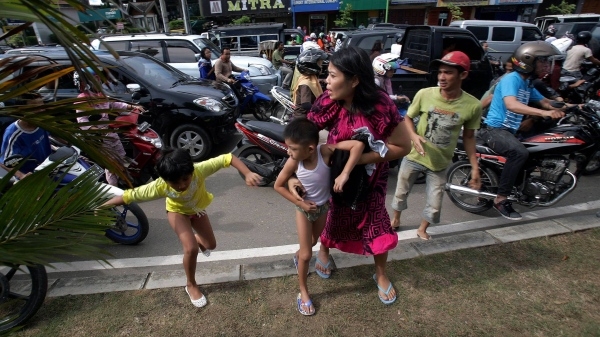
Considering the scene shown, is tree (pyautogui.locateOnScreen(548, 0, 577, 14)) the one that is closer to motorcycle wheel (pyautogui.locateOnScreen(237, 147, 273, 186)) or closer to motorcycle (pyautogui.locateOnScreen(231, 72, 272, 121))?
motorcycle (pyautogui.locateOnScreen(231, 72, 272, 121))

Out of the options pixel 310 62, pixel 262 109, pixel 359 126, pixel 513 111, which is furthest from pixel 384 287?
pixel 262 109

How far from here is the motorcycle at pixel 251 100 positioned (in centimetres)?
702

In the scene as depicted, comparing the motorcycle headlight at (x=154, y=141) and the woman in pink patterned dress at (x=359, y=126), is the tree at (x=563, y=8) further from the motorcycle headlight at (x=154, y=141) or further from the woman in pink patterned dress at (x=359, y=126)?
the woman in pink patterned dress at (x=359, y=126)

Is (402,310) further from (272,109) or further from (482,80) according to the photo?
(482,80)

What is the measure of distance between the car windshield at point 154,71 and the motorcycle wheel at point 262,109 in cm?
151

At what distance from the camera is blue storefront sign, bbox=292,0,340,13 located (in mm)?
24078

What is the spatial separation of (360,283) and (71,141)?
2.07 meters

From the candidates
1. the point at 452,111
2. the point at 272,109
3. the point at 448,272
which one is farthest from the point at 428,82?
the point at 448,272

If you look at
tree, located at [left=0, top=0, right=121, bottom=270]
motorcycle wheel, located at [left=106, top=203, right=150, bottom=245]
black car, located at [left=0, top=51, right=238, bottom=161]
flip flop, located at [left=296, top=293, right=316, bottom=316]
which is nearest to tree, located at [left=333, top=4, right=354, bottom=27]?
black car, located at [left=0, top=51, right=238, bottom=161]

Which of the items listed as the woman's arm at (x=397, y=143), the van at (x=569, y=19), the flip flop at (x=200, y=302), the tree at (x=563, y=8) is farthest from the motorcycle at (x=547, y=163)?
the tree at (x=563, y=8)

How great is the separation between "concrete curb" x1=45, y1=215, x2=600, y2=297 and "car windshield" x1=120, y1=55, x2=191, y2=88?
11.5ft

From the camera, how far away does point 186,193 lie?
2.34 m

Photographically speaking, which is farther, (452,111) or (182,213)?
(452,111)

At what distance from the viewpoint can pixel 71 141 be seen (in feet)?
4.27
